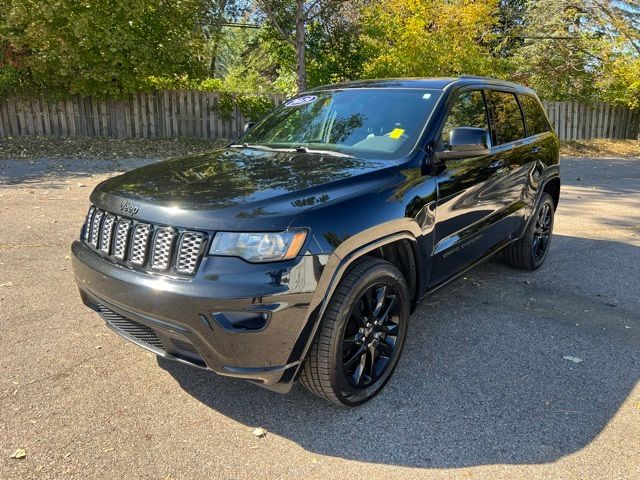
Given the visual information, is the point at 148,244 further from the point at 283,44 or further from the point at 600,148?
the point at 600,148

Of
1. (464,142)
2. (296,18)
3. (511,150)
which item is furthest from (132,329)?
(296,18)

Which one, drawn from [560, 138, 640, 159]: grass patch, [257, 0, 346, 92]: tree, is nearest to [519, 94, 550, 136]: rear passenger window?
[257, 0, 346, 92]: tree

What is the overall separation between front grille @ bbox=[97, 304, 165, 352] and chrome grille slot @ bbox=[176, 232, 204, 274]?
41 centimetres

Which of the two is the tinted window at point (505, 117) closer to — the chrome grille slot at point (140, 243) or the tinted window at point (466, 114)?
the tinted window at point (466, 114)

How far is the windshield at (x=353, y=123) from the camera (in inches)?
136

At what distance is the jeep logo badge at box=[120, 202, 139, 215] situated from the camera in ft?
8.79

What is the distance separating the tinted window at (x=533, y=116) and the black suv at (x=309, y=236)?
3.04 feet

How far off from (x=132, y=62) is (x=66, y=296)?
11700mm

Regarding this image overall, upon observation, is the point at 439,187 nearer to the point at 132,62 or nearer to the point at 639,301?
the point at 639,301

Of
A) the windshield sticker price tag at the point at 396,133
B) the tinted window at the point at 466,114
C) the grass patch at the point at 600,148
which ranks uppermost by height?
the tinted window at the point at 466,114

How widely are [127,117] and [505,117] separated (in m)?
13.8

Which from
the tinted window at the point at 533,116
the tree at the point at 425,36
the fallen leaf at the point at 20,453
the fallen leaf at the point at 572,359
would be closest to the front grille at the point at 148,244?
the fallen leaf at the point at 20,453

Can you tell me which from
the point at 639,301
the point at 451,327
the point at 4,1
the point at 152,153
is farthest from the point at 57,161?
the point at 639,301

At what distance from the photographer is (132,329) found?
278 cm
